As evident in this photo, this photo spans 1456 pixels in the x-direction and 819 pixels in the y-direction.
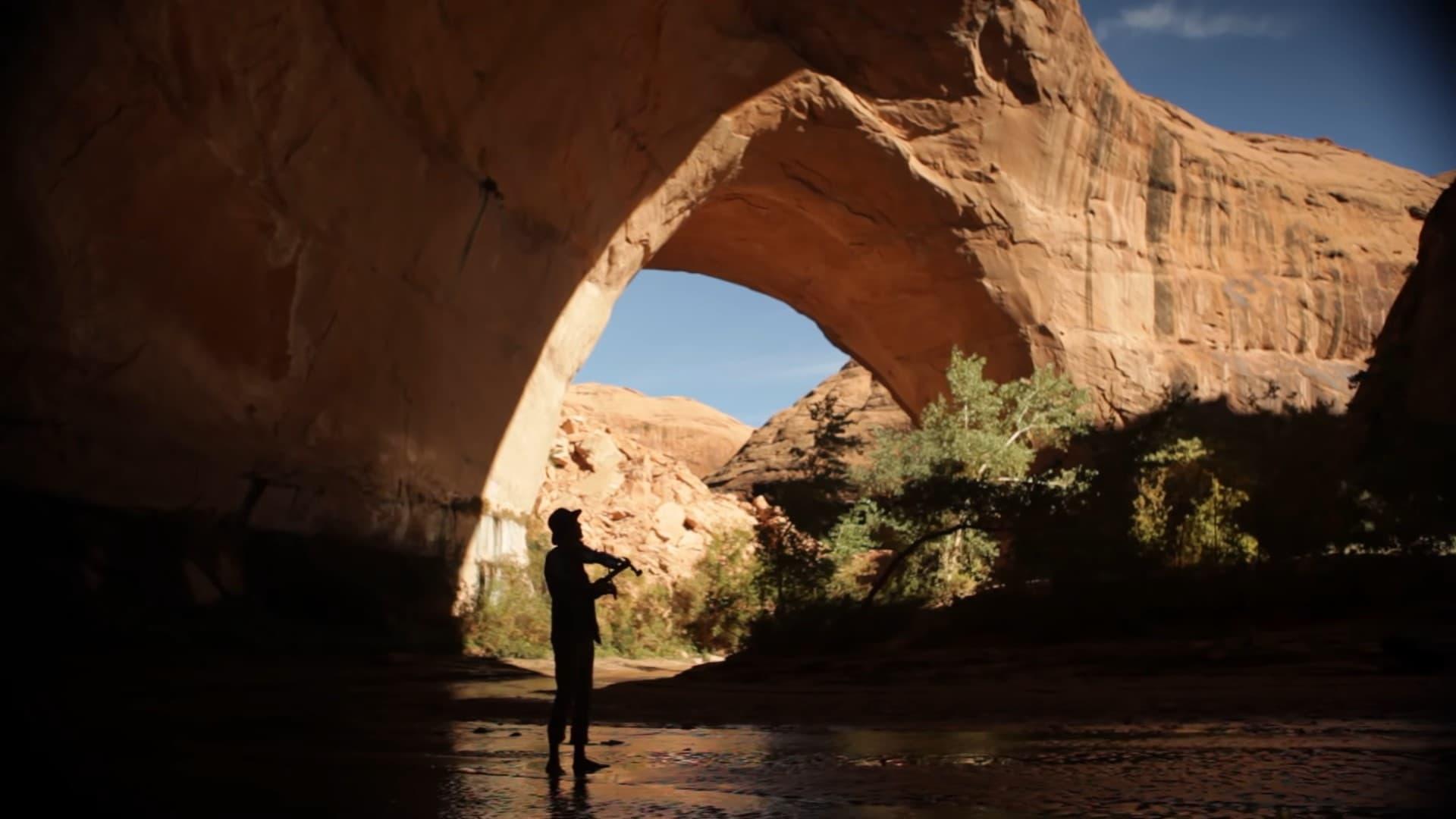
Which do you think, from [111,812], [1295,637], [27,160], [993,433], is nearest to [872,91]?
[993,433]

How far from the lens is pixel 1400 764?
322cm

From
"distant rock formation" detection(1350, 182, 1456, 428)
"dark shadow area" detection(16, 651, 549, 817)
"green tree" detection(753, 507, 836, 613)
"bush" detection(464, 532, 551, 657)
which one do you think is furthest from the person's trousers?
"distant rock formation" detection(1350, 182, 1456, 428)

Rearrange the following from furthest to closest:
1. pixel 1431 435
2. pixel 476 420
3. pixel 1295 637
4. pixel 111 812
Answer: pixel 476 420, pixel 1431 435, pixel 1295 637, pixel 111 812

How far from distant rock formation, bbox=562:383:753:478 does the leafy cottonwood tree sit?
3478cm

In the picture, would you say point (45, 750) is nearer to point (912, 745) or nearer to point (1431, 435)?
point (912, 745)

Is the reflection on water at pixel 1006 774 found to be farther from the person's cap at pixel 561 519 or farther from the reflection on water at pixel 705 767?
the person's cap at pixel 561 519

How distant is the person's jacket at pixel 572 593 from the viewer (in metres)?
4.14

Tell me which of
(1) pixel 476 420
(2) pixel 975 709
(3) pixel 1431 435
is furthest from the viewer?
(1) pixel 476 420

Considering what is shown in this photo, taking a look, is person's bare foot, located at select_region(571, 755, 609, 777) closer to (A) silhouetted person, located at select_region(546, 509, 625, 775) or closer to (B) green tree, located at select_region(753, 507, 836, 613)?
(A) silhouetted person, located at select_region(546, 509, 625, 775)

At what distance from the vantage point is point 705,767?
13.2 feet

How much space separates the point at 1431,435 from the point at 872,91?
8853mm

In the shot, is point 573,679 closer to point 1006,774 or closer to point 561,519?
point 561,519

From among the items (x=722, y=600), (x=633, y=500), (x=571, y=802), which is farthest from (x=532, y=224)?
(x=633, y=500)

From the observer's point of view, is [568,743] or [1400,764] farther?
[568,743]
